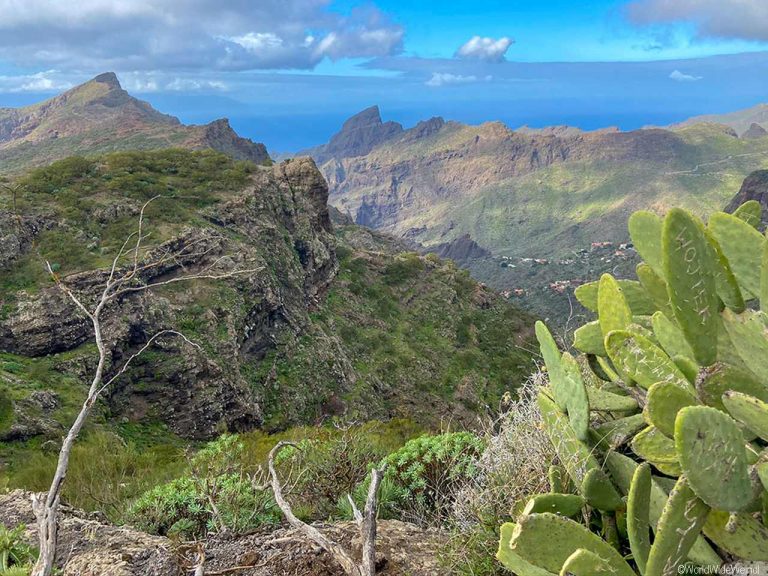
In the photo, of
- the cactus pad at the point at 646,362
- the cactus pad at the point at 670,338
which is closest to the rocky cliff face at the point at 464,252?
the cactus pad at the point at 670,338

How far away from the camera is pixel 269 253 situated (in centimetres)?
3225

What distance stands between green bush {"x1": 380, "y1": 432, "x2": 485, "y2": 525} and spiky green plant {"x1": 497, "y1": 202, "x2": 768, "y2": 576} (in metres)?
1.62

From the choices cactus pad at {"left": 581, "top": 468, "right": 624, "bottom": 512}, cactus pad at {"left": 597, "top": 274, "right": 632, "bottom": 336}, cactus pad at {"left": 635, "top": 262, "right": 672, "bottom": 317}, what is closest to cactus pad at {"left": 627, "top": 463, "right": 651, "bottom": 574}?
cactus pad at {"left": 581, "top": 468, "right": 624, "bottom": 512}

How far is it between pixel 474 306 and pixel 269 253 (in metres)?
19.3

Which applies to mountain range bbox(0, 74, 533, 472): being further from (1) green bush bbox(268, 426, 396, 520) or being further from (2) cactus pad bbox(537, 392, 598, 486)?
(2) cactus pad bbox(537, 392, 598, 486)

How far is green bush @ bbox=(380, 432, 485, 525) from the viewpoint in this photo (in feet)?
14.9

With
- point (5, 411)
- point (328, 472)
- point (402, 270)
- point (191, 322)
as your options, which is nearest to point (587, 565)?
point (328, 472)

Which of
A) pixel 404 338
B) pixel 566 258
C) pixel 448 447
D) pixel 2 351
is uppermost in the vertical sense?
pixel 448 447

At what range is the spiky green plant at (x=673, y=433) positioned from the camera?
6.45 ft

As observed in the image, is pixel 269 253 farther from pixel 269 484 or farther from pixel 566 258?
pixel 566 258

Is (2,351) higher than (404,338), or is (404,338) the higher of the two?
Result: (2,351)

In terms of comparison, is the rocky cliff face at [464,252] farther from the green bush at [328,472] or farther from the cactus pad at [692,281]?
→ the cactus pad at [692,281]

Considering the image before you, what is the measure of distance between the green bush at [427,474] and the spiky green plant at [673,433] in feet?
5.33

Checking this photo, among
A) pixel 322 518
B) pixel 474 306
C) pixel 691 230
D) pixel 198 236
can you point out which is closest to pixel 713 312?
pixel 691 230
